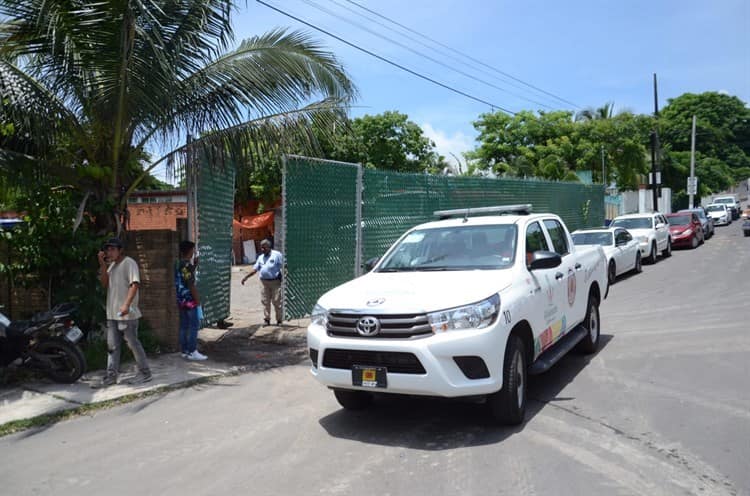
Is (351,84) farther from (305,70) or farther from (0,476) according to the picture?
(0,476)

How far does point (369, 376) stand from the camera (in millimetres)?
5141

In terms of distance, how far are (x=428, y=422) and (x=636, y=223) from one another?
17.2m

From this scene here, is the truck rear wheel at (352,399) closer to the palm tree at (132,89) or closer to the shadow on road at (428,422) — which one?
the shadow on road at (428,422)

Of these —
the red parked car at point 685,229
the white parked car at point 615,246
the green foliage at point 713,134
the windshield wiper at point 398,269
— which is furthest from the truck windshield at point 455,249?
the green foliage at point 713,134

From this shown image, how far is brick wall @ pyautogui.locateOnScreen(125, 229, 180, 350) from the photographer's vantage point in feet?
28.8

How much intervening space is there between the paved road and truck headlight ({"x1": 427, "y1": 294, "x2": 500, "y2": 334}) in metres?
0.94

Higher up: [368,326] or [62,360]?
[368,326]

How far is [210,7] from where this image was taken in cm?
804

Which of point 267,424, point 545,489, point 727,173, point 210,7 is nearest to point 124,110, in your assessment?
point 210,7

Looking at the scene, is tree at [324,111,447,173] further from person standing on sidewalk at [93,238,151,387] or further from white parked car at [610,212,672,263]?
person standing on sidewalk at [93,238,151,387]

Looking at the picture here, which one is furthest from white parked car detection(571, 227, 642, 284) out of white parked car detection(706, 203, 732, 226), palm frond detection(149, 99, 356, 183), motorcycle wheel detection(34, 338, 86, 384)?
white parked car detection(706, 203, 732, 226)

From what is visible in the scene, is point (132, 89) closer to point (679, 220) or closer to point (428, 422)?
point (428, 422)

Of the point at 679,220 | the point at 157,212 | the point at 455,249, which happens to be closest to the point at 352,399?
the point at 455,249

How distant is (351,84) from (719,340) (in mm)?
6382
